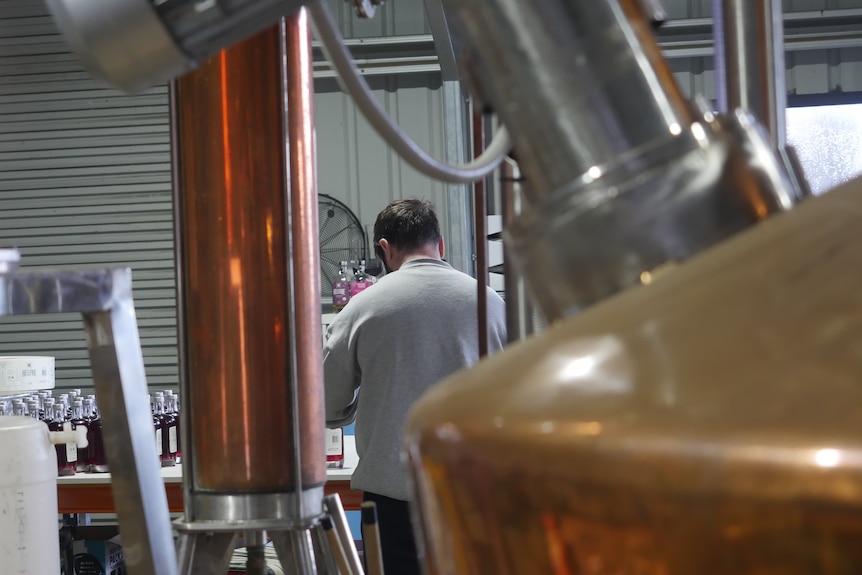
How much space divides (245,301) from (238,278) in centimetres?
1

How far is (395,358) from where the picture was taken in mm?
2131

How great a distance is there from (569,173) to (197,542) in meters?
0.39

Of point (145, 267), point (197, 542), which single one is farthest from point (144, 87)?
point (145, 267)

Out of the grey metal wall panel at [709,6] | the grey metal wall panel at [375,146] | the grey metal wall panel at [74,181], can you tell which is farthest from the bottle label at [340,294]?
the grey metal wall panel at [709,6]

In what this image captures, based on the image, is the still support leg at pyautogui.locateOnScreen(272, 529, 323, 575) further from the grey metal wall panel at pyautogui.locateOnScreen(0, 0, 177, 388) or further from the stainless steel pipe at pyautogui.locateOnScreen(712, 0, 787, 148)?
the grey metal wall panel at pyautogui.locateOnScreen(0, 0, 177, 388)

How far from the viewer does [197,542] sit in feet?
1.72

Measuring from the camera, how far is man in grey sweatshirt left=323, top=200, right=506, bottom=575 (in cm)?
212

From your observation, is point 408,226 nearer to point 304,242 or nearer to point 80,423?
point 80,423

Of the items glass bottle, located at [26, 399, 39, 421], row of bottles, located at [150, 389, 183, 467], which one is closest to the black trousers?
row of bottles, located at [150, 389, 183, 467]

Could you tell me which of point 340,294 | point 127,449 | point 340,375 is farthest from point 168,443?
point 127,449

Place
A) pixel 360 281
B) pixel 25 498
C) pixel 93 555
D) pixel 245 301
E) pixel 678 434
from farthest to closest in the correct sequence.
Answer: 1. pixel 360 281
2. pixel 93 555
3. pixel 25 498
4. pixel 245 301
5. pixel 678 434

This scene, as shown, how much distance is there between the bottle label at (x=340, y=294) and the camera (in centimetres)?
458

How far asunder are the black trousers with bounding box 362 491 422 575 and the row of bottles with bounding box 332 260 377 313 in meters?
2.40

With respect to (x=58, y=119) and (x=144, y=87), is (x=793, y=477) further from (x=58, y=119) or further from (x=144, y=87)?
(x=58, y=119)
